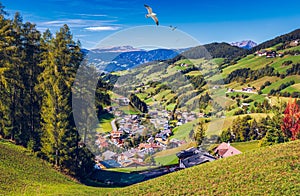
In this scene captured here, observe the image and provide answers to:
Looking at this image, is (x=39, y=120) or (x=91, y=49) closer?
(x=91, y=49)

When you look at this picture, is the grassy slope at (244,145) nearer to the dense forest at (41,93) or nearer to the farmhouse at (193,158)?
the farmhouse at (193,158)

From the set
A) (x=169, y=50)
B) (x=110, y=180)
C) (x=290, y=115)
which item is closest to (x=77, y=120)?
(x=110, y=180)

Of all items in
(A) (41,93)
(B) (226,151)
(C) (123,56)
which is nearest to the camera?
(C) (123,56)

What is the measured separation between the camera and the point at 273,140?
33.8 meters

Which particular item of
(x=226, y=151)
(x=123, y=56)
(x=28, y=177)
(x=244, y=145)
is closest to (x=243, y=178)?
(x=123, y=56)

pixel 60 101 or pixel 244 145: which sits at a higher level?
pixel 60 101

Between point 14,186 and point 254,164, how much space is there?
1275 centimetres

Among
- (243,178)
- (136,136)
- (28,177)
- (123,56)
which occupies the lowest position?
(28,177)

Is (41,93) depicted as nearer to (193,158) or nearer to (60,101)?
(60,101)

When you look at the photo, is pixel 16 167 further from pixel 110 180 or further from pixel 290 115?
pixel 290 115

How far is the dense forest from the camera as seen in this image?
71.4 feet

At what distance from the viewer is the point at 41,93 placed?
23484 mm

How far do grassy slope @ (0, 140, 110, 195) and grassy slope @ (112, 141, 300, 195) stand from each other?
3.28 metres

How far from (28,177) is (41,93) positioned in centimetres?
797
